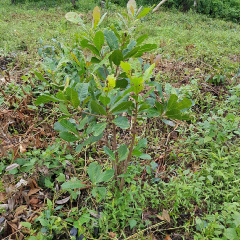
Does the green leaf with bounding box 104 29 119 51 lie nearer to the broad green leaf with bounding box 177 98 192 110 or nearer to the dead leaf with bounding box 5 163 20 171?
the broad green leaf with bounding box 177 98 192 110

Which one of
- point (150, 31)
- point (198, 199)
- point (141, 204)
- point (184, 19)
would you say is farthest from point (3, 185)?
point (184, 19)

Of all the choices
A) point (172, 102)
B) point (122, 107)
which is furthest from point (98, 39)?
point (172, 102)

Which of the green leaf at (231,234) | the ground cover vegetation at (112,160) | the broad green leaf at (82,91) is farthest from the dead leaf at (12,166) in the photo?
the green leaf at (231,234)

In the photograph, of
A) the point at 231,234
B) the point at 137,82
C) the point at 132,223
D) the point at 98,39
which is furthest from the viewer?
the point at 132,223

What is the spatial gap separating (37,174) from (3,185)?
23cm

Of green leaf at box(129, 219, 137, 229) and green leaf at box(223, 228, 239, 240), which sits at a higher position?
green leaf at box(223, 228, 239, 240)

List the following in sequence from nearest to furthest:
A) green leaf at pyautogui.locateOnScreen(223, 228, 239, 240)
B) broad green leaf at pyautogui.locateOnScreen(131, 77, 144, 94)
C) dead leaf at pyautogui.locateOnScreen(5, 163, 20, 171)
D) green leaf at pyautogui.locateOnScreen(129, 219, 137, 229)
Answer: broad green leaf at pyautogui.locateOnScreen(131, 77, 144, 94), green leaf at pyautogui.locateOnScreen(223, 228, 239, 240), green leaf at pyautogui.locateOnScreen(129, 219, 137, 229), dead leaf at pyautogui.locateOnScreen(5, 163, 20, 171)

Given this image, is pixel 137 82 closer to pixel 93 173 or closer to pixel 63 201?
pixel 93 173

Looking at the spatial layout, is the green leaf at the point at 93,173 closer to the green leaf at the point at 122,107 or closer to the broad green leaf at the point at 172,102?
the green leaf at the point at 122,107

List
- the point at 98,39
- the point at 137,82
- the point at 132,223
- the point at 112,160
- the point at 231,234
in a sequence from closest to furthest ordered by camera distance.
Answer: the point at 137,82 → the point at 98,39 → the point at 231,234 → the point at 132,223 → the point at 112,160

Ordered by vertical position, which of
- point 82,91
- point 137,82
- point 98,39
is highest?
point 98,39

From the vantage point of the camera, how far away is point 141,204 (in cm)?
137

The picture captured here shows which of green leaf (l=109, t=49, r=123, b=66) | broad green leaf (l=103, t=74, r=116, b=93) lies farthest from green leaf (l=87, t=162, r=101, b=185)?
green leaf (l=109, t=49, r=123, b=66)

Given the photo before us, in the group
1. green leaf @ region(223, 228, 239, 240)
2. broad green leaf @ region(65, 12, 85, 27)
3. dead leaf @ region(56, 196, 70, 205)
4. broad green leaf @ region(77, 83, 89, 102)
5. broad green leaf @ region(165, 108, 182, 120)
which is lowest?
dead leaf @ region(56, 196, 70, 205)
